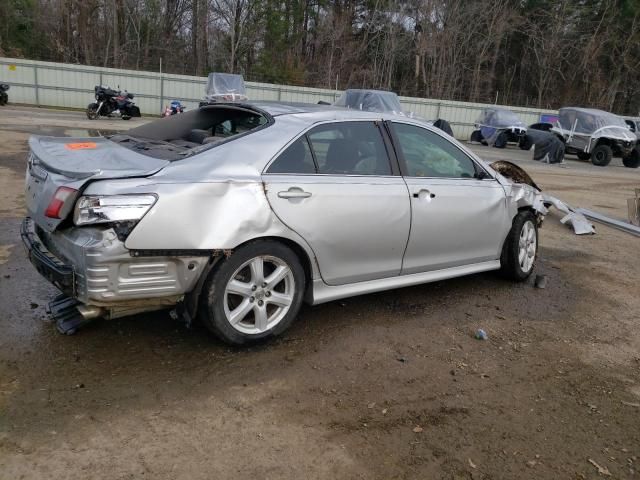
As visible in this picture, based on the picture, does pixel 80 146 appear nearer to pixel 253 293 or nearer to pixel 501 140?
pixel 253 293

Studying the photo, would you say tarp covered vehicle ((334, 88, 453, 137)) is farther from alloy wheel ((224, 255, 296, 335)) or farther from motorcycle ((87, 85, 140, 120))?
alloy wheel ((224, 255, 296, 335))

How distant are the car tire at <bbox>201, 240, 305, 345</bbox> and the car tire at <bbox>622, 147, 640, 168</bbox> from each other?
68.6ft

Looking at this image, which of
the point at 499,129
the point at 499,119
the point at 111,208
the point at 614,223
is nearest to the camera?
the point at 111,208

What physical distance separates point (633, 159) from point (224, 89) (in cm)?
1536

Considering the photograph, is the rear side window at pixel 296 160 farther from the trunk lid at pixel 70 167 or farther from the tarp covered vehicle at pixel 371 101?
the tarp covered vehicle at pixel 371 101

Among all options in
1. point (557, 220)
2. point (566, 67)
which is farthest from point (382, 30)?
point (557, 220)

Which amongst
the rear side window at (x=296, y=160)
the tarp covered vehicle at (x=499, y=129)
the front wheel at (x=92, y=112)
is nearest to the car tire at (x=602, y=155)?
the tarp covered vehicle at (x=499, y=129)

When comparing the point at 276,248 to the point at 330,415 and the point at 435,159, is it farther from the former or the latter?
the point at 435,159

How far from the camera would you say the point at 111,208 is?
298 cm

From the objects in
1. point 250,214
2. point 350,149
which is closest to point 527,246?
point 350,149

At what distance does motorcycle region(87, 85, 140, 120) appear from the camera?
20.8 metres

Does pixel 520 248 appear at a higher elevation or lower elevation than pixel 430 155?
lower

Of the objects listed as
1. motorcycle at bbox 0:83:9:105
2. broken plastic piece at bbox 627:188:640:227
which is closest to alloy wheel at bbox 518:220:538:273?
broken plastic piece at bbox 627:188:640:227

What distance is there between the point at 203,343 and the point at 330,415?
1.10m
